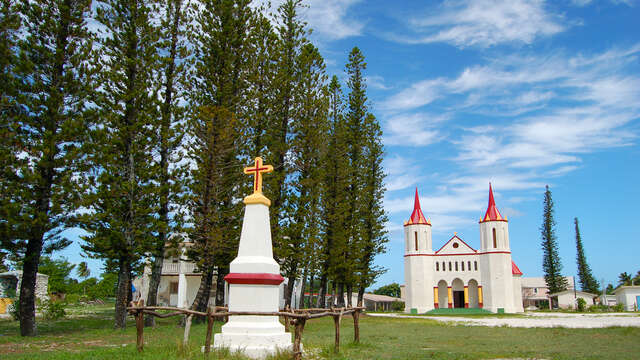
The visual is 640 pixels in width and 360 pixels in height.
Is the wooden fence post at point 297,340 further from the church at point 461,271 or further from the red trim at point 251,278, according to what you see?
the church at point 461,271

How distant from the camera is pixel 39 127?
42.6ft

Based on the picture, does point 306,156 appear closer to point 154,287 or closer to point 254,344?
point 154,287

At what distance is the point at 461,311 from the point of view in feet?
130

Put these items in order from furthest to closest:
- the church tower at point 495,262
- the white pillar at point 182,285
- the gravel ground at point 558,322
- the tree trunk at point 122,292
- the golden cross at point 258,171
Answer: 1. the church tower at point 495,262
2. the white pillar at point 182,285
3. the gravel ground at point 558,322
4. the tree trunk at point 122,292
5. the golden cross at point 258,171

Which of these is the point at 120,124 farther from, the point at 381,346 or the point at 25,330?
the point at 381,346

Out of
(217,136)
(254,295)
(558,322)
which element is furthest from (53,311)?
(558,322)

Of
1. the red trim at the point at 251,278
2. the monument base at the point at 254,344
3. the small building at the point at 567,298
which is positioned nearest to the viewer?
the monument base at the point at 254,344

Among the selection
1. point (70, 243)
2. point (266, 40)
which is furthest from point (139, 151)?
point (266, 40)

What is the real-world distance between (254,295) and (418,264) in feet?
116

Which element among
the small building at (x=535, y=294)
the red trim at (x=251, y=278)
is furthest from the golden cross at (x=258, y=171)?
the small building at (x=535, y=294)

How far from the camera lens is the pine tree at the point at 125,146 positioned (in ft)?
47.8

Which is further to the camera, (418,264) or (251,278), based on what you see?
(418,264)

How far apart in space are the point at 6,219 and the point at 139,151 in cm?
440

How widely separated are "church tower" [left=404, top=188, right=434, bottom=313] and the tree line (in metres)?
19.3
